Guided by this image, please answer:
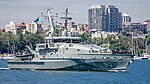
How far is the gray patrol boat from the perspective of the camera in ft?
338

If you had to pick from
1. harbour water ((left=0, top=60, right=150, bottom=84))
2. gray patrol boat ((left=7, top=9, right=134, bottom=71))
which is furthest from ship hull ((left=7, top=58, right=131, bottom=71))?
harbour water ((left=0, top=60, right=150, bottom=84))

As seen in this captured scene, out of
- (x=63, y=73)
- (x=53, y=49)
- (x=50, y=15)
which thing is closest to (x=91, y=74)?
(x=63, y=73)

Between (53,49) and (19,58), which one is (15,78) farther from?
(19,58)

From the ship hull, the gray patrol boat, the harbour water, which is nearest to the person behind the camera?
the harbour water

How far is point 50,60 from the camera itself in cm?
10562

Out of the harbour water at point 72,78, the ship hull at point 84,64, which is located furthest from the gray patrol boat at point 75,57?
the harbour water at point 72,78

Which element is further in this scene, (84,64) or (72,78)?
(84,64)

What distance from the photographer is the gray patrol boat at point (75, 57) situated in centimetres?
10301

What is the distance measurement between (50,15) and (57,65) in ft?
36.9

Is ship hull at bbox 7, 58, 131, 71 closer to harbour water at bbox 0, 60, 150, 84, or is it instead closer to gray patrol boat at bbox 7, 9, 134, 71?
gray patrol boat at bbox 7, 9, 134, 71

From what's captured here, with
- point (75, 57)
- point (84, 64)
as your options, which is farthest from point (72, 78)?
point (75, 57)

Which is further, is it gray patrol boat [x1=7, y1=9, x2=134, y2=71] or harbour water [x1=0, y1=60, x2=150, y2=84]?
gray patrol boat [x1=7, y1=9, x2=134, y2=71]

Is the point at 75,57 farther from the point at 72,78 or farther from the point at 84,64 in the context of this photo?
the point at 72,78

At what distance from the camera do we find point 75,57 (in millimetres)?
103688
